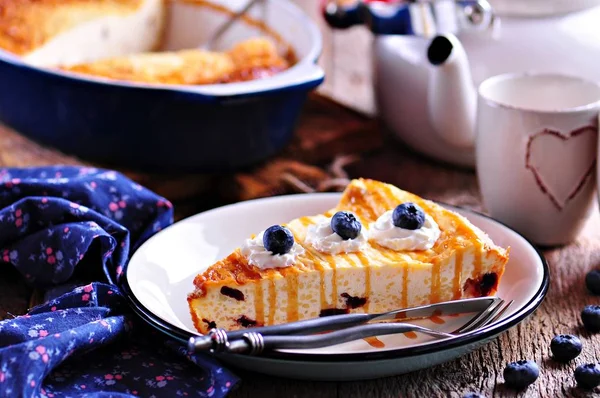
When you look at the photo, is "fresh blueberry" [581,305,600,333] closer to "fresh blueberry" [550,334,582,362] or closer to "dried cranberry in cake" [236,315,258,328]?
"fresh blueberry" [550,334,582,362]

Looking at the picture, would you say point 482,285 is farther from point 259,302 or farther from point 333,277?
point 259,302

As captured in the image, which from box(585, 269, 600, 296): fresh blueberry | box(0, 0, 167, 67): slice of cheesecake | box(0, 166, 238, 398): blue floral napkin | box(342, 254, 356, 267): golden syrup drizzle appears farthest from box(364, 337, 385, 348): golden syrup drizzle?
box(0, 0, 167, 67): slice of cheesecake

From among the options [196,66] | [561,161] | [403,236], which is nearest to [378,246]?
[403,236]

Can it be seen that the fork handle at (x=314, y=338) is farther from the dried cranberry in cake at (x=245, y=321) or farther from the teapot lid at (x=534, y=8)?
the teapot lid at (x=534, y=8)

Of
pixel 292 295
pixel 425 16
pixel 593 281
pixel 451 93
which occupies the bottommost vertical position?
→ pixel 593 281

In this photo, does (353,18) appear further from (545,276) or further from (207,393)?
(207,393)

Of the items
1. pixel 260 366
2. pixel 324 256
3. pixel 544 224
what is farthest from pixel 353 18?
pixel 260 366
